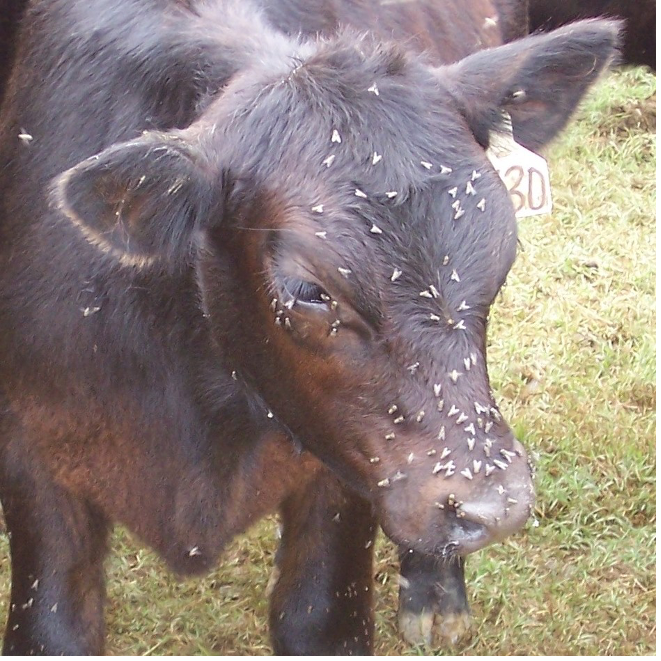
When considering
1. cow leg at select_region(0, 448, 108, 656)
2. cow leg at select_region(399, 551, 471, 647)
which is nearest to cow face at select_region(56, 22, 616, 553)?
cow leg at select_region(0, 448, 108, 656)

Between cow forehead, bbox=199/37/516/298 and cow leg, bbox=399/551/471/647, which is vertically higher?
cow forehead, bbox=199/37/516/298

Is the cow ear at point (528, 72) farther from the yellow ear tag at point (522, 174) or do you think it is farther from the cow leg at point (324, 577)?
the cow leg at point (324, 577)

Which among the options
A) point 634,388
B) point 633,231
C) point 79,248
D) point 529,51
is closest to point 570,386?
point 634,388

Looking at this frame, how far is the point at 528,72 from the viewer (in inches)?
108

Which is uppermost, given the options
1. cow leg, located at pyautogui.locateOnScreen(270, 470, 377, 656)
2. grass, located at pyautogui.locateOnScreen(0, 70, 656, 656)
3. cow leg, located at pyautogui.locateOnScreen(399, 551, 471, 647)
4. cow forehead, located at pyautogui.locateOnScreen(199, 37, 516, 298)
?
cow forehead, located at pyautogui.locateOnScreen(199, 37, 516, 298)

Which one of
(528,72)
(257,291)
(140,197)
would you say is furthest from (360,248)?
(528,72)

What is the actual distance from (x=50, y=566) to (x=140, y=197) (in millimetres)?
1292

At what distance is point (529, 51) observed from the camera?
2.73m

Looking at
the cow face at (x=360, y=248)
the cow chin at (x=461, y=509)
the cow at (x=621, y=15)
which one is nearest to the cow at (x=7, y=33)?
the cow face at (x=360, y=248)

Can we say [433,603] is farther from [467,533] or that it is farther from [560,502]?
[467,533]

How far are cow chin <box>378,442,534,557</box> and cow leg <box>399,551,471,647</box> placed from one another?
1375 millimetres

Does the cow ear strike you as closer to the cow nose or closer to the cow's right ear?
the cow's right ear

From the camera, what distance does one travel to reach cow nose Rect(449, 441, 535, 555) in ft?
7.39

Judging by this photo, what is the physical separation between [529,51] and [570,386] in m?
2.47
